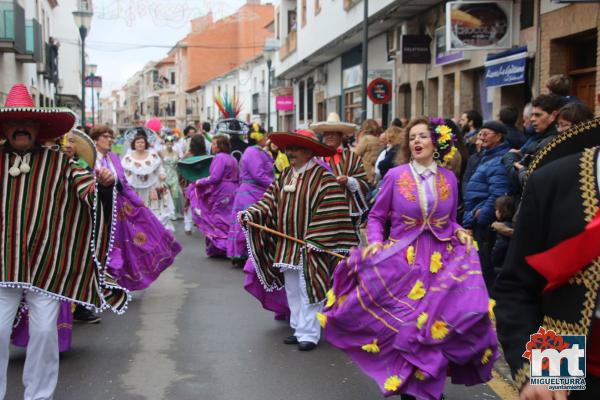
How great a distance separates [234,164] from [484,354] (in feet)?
27.5

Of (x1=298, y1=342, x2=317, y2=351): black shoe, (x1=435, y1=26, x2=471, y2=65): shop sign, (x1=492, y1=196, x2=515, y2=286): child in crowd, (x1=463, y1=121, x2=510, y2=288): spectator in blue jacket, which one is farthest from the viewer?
(x1=435, y1=26, x2=471, y2=65): shop sign

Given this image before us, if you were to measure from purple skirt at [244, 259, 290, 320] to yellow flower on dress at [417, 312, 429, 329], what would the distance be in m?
2.85

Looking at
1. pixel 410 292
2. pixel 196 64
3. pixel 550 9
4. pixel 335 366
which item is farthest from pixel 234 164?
pixel 196 64

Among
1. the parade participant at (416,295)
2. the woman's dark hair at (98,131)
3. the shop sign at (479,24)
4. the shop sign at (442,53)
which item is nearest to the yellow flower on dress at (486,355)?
the parade participant at (416,295)

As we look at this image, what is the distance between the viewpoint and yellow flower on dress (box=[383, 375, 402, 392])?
4.83 m

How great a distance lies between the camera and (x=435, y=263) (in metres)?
5.17

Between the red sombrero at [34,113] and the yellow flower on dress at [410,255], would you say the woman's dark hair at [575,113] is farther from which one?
the red sombrero at [34,113]

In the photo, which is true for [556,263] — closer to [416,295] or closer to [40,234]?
[416,295]

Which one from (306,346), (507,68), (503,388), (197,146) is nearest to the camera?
(503,388)

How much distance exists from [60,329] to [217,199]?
264 inches

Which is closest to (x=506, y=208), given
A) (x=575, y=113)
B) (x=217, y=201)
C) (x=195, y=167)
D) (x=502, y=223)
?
(x=502, y=223)

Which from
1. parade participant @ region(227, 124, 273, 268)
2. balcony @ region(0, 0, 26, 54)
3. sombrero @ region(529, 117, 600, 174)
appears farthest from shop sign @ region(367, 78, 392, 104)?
sombrero @ region(529, 117, 600, 174)

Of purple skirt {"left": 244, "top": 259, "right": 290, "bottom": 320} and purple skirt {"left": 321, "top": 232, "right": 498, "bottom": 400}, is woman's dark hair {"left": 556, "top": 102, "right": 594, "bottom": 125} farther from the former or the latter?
purple skirt {"left": 244, "top": 259, "right": 290, "bottom": 320}

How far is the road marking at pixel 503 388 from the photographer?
5.55 meters
